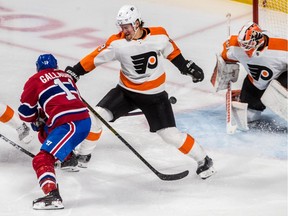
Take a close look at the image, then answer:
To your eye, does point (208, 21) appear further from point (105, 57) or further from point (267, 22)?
point (105, 57)

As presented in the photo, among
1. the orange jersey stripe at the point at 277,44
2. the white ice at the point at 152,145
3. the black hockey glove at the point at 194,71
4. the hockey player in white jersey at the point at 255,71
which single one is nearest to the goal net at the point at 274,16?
the white ice at the point at 152,145

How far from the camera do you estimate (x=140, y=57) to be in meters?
4.73

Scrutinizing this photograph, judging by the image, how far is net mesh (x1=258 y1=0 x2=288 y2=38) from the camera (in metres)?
6.48

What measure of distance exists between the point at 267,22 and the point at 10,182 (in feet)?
8.51

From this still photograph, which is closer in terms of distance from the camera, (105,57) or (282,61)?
(105,57)

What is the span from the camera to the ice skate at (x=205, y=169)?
4.81 m

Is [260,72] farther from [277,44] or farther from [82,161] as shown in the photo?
[82,161]

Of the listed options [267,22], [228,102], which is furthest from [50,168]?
[267,22]

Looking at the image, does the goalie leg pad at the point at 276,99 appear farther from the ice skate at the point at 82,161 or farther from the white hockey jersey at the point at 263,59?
the ice skate at the point at 82,161

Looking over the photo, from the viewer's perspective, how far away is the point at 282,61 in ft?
17.2

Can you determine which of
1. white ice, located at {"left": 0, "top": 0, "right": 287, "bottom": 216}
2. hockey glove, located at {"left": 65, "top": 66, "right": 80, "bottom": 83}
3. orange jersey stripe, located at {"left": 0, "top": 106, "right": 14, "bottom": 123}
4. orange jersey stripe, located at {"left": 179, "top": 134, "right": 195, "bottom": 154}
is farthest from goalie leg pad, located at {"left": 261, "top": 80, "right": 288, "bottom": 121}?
orange jersey stripe, located at {"left": 0, "top": 106, "right": 14, "bottom": 123}

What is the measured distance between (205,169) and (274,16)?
214 centimetres

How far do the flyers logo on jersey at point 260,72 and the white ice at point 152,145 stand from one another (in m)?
0.35

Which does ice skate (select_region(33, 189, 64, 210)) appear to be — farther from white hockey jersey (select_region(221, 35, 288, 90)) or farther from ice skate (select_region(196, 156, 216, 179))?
white hockey jersey (select_region(221, 35, 288, 90))
